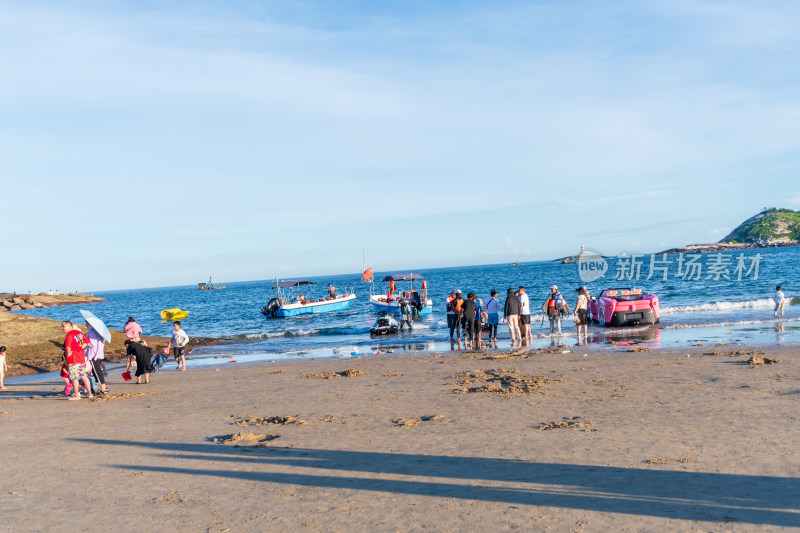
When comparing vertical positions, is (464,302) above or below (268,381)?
above

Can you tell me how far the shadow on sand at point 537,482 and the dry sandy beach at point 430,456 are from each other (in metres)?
0.03

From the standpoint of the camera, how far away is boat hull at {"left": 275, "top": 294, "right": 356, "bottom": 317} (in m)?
49.0

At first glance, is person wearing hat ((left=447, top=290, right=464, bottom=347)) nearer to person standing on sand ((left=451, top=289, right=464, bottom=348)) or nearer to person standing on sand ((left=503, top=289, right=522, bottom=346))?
person standing on sand ((left=451, top=289, right=464, bottom=348))

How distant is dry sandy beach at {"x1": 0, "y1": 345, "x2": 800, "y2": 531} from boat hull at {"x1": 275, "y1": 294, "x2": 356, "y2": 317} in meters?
35.5

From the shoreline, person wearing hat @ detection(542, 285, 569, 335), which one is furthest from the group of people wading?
the shoreline

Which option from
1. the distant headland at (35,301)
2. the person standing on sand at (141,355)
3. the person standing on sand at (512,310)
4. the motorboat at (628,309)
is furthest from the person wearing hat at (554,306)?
the distant headland at (35,301)

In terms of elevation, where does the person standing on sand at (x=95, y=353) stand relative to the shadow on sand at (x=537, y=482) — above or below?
above

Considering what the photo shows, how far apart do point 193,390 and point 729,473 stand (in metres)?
11.8

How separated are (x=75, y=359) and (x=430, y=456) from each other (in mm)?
9900

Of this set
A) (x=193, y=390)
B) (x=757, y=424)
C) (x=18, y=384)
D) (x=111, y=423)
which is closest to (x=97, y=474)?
(x=111, y=423)

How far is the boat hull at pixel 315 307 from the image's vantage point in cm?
4897

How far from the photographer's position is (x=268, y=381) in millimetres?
15203

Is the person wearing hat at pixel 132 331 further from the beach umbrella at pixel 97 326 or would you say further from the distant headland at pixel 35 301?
the distant headland at pixel 35 301

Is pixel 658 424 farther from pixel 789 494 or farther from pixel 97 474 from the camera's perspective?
pixel 97 474
